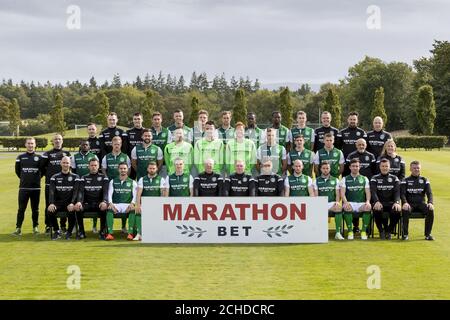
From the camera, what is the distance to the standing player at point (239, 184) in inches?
507

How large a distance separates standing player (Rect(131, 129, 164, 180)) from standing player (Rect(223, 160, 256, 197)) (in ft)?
5.79

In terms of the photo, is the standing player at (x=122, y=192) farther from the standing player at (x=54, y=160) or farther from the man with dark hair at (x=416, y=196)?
the man with dark hair at (x=416, y=196)

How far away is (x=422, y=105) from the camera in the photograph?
69.1 metres

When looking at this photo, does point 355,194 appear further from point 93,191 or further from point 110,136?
point 110,136

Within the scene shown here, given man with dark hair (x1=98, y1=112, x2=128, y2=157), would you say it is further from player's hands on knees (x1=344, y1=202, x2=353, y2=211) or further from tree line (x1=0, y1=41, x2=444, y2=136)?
tree line (x1=0, y1=41, x2=444, y2=136)

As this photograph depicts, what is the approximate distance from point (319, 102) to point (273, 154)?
9364 centimetres

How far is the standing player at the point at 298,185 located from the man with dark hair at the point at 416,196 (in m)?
1.77

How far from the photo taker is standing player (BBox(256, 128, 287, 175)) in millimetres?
13891

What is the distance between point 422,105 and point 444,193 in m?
49.1

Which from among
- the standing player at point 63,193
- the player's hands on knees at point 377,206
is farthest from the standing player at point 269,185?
the standing player at point 63,193

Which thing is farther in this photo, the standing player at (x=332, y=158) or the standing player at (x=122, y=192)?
the standing player at (x=332, y=158)

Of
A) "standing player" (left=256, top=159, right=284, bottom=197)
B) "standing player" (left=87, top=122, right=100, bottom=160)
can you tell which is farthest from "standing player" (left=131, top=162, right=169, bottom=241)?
"standing player" (left=87, top=122, right=100, bottom=160)

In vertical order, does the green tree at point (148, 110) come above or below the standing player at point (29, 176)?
above
